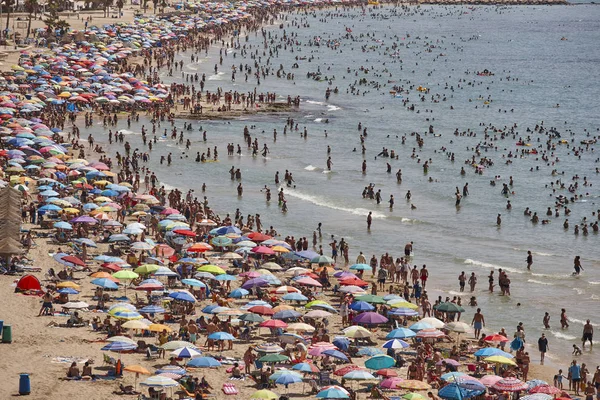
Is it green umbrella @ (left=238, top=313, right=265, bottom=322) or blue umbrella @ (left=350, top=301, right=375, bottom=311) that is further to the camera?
blue umbrella @ (left=350, top=301, right=375, bottom=311)

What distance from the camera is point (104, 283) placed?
2911 centimetres

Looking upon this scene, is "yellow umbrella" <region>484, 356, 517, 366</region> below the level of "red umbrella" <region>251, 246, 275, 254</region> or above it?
below

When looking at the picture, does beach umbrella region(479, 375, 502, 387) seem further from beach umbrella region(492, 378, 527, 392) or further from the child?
the child

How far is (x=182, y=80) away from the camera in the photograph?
8306 centimetres

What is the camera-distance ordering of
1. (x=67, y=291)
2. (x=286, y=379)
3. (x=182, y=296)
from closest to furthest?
(x=286, y=379) → (x=182, y=296) → (x=67, y=291)

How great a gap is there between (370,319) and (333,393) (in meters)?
6.59

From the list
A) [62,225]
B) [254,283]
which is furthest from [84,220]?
[254,283]

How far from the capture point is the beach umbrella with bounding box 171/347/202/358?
23.9m

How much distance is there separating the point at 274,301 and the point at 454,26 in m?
137

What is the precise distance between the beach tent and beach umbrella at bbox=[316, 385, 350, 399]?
11054mm

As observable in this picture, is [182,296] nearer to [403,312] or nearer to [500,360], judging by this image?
[403,312]

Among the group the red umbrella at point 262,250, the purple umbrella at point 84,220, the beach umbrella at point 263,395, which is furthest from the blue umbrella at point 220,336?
the purple umbrella at point 84,220

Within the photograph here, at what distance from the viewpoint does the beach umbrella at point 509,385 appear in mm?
23734

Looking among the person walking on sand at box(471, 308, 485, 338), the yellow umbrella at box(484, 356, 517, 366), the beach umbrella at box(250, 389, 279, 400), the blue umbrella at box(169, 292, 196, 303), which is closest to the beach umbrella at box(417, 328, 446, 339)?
the yellow umbrella at box(484, 356, 517, 366)
